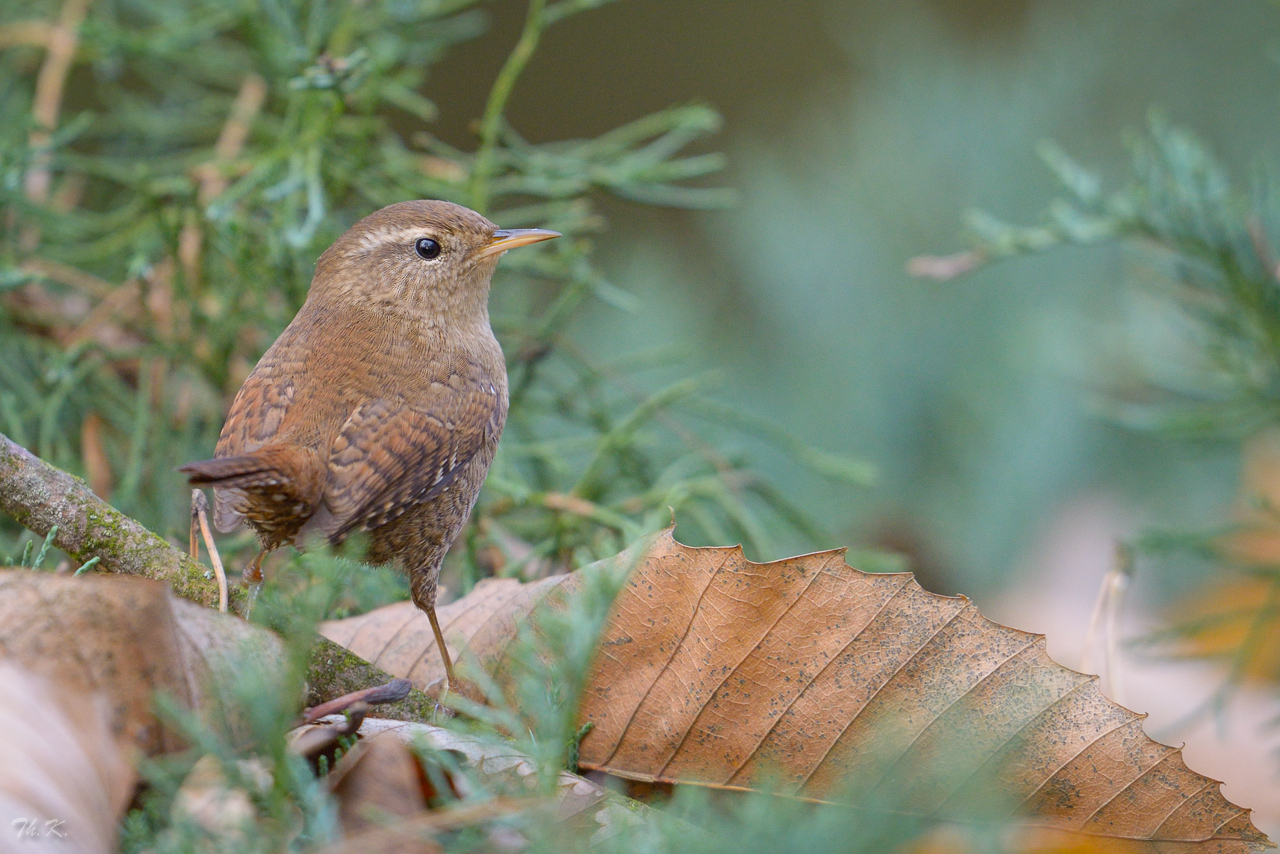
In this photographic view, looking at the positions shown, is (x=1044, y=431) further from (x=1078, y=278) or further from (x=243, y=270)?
(x=243, y=270)

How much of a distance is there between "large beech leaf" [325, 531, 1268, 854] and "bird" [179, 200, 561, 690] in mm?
366

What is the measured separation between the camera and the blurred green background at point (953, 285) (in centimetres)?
387

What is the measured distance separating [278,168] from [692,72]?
186 inches

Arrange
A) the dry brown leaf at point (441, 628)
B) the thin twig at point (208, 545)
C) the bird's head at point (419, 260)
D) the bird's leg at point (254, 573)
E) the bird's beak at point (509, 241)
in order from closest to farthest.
Result: the thin twig at point (208, 545) → the dry brown leaf at point (441, 628) → the bird's leg at point (254, 573) → the bird's head at point (419, 260) → the bird's beak at point (509, 241)

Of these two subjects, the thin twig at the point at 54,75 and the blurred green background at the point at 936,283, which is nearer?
the thin twig at the point at 54,75

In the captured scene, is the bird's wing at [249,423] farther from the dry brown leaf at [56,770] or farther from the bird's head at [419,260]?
the dry brown leaf at [56,770]

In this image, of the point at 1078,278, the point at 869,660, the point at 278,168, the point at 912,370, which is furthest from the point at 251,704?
the point at 1078,278

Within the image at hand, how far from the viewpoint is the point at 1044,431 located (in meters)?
3.87

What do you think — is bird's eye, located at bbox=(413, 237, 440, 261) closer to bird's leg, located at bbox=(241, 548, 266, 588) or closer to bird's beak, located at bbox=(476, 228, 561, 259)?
bird's beak, located at bbox=(476, 228, 561, 259)

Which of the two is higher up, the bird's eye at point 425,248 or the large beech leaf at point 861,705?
the bird's eye at point 425,248

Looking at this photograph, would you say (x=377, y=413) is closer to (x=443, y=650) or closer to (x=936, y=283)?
(x=443, y=650)

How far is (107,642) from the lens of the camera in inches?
36.8

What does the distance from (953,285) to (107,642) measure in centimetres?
363

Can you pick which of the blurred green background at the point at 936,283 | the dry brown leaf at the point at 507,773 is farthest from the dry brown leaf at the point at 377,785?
the blurred green background at the point at 936,283
